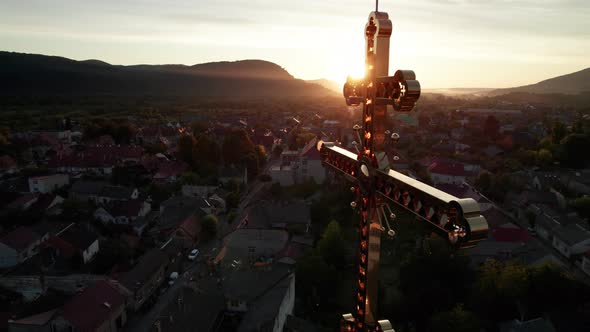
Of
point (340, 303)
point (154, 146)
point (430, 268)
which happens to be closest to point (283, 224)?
point (340, 303)

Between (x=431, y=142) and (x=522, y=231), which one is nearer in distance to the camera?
(x=522, y=231)

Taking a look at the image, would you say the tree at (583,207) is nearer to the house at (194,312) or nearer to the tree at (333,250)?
the tree at (333,250)

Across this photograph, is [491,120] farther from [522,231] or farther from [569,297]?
[569,297]

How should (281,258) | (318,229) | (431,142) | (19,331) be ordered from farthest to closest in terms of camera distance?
1. (431,142)
2. (318,229)
3. (281,258)
4. (19,331)

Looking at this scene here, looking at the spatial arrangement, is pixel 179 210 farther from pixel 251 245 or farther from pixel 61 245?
pixel 251 245

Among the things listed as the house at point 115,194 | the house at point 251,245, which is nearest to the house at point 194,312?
the house at point 251,245

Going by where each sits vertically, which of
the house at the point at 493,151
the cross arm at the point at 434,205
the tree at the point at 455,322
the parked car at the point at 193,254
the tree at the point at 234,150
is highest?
the cross arm at the point at 434,205
